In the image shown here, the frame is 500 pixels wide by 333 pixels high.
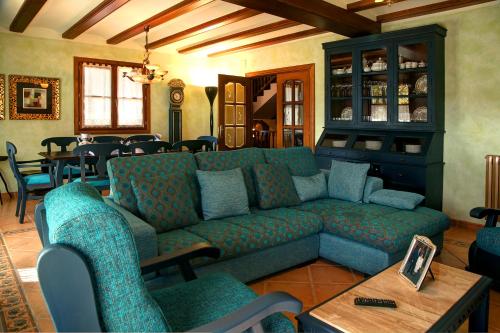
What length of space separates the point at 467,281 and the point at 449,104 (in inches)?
125

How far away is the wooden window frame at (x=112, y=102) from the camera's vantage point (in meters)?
6.34

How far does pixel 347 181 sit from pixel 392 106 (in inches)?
57.4

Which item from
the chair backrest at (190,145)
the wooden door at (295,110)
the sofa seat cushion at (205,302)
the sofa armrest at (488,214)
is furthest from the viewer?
the wooden door at (295,110)

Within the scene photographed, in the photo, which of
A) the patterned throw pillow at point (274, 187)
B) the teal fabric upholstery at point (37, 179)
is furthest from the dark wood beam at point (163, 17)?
the teal fabric upholstery at point (37, 179)

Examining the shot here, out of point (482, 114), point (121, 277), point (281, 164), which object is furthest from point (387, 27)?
point (121, 277)

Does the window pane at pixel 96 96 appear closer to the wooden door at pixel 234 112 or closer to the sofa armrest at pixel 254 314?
the wooden door at pixel 234 112

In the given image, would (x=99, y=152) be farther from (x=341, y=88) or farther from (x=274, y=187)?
(x=341, y=88)

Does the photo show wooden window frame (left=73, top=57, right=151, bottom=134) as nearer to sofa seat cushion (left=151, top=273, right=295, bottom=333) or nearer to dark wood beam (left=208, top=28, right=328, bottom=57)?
dark wood beam (left=208, top=28, right=328, bottom=57)

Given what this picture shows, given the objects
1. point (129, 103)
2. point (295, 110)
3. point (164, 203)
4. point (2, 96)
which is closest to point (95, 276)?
point (164, 203)

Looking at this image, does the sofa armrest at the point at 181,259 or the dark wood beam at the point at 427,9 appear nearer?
the sofa armrest at the point at 181,259

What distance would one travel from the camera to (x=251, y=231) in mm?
2789

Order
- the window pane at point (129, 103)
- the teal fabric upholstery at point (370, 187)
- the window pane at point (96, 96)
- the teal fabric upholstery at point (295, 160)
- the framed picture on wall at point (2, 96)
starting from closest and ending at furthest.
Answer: the teal fabric upholstery at point (370, 187) → the teal fabric upholstery at point (295, 160) → the framed picture on wall at point (2, 96) → the window pane at point (96, 96) → the window pane at point (129, 103)

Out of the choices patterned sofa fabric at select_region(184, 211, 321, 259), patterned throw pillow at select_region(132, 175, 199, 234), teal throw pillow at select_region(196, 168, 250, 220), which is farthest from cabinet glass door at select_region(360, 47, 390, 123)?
patterned throw pillow at select_region(132, 175, 199, 234)

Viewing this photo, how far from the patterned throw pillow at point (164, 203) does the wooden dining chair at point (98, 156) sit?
177cm
